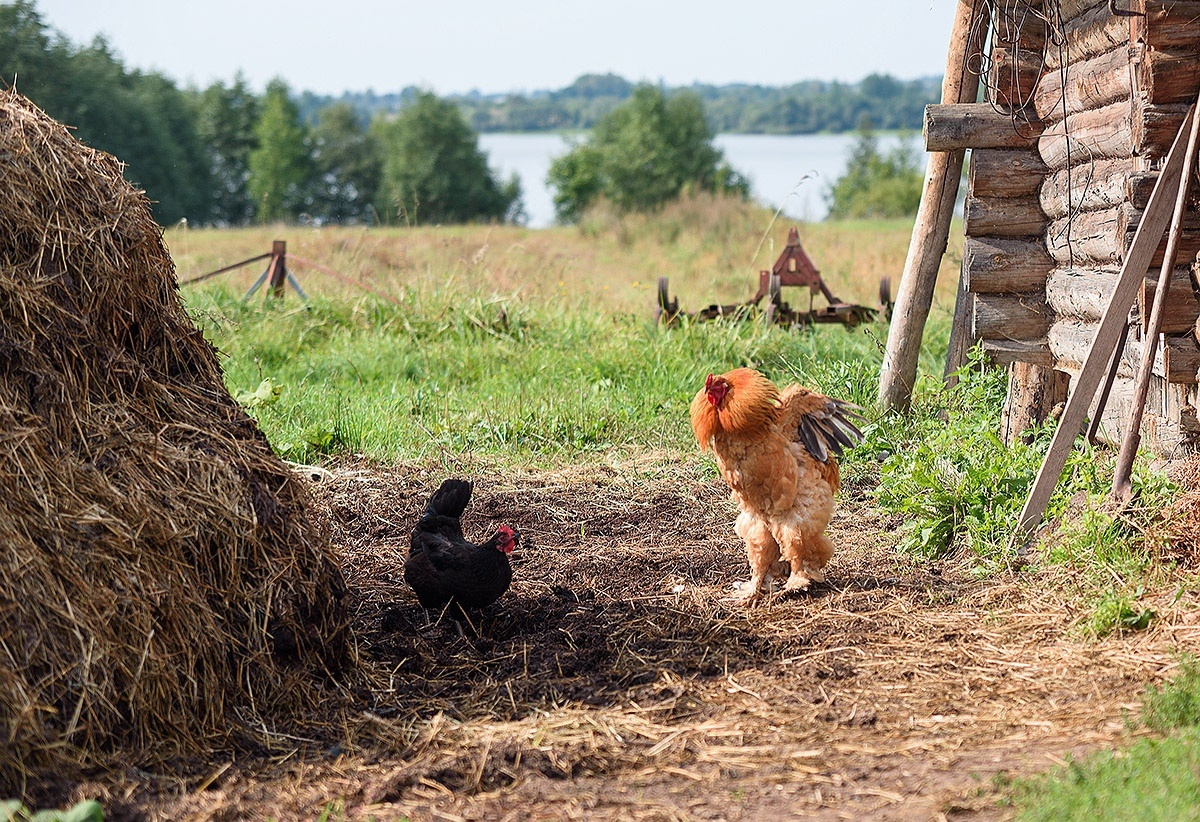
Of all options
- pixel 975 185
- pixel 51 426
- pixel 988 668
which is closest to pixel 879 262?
pixel 975 185

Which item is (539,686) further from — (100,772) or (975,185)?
(975,185)

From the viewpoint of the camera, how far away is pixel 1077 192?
5594 mm

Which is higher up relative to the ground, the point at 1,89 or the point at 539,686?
the point at 1,89

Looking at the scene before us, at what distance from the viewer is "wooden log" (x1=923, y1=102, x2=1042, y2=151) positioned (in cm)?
607

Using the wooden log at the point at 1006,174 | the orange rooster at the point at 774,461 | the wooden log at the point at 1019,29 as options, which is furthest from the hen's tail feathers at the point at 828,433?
the wooden log at the point at 1019,29

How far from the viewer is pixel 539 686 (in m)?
3.62

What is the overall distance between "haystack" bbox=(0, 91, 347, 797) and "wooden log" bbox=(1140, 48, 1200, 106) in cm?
390

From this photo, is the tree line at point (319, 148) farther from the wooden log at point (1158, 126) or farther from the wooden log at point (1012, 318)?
the wooden log at point (1158, 126)

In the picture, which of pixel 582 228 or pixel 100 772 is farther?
pixel 582 228

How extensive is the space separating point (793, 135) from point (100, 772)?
110 metres

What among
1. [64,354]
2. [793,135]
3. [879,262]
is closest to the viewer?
[64,354]

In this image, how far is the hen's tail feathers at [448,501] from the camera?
434 centimetres

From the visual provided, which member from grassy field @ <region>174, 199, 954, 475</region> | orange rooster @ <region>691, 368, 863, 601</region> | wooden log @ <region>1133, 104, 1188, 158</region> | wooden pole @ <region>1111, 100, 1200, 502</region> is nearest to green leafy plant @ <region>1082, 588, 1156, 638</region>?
wooden pole @ <region>1111, 100, 1200, 502</region>

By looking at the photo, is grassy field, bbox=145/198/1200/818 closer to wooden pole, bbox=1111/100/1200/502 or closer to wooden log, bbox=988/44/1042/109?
wooden pole, bbox=1111/100/1200/502
